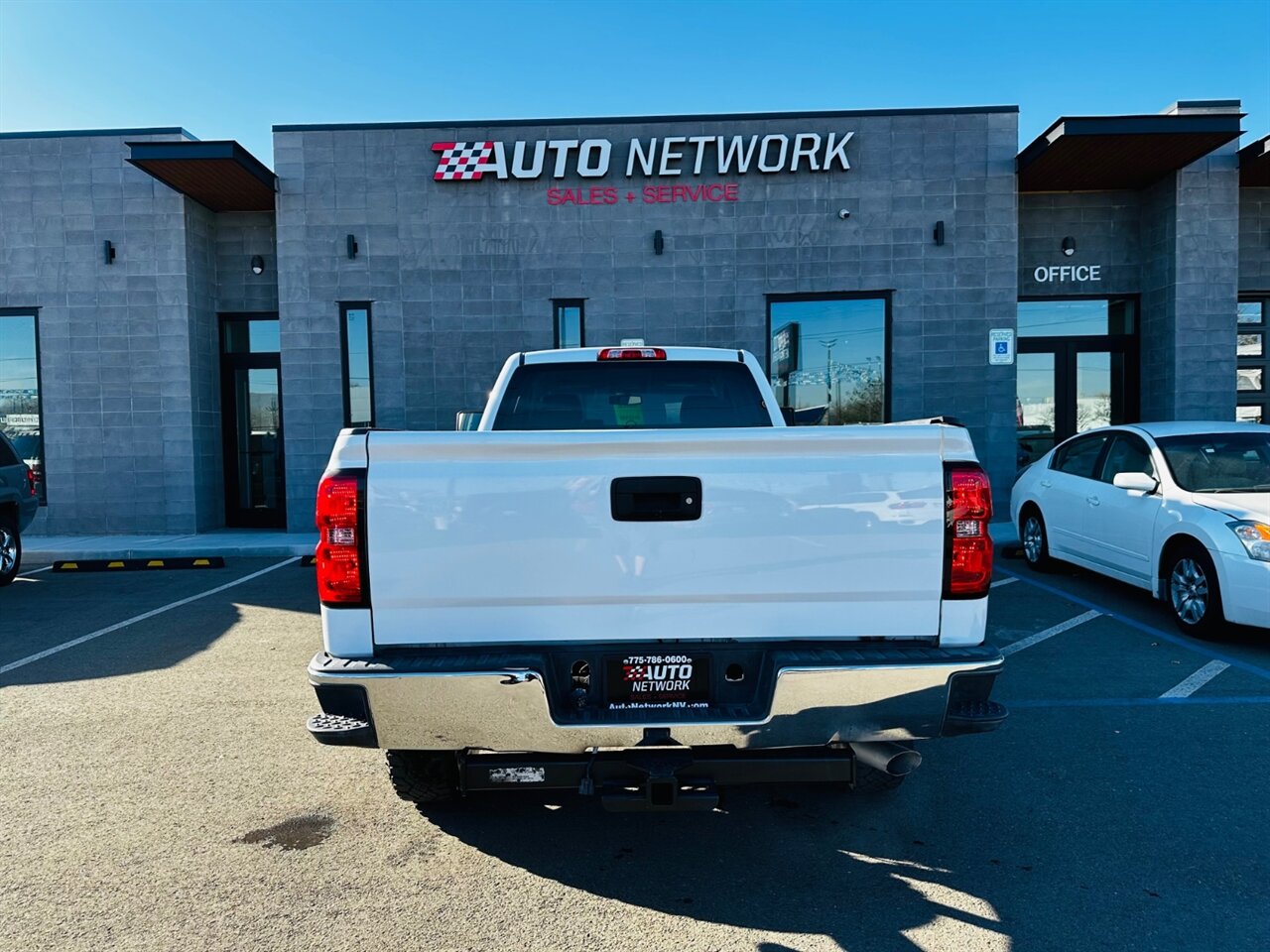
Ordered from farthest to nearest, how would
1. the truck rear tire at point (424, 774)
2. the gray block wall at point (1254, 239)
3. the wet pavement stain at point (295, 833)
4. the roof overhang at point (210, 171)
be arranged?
the gray block wall at point (1254, 239) < the roof overhang at point (210, 171) < the wet pavement stain at point (295, 833) < the truck rear tire at point (424, 774)

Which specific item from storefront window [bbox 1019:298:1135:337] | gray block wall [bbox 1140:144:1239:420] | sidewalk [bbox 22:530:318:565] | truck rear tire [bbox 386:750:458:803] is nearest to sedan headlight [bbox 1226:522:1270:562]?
truck rear tire [bbox 386:750:458:803]

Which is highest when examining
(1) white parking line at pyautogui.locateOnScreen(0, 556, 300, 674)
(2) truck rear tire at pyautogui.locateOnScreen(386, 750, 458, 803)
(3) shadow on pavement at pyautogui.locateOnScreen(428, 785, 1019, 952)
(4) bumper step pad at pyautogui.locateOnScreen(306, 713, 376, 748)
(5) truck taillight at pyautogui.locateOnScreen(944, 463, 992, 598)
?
(5) truck taillight at pyautogui.locateOnScreen(944, 463, 992, 598)

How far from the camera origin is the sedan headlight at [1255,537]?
591 centimetres

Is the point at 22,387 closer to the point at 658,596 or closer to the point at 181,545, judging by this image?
the point at 181,545

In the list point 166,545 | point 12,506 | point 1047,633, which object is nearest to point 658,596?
point 1047,633

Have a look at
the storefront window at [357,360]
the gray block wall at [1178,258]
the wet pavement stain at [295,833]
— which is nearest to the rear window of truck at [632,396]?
the wet pavement stain at [295,833]

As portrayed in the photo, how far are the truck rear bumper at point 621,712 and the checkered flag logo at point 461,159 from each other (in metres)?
10.6

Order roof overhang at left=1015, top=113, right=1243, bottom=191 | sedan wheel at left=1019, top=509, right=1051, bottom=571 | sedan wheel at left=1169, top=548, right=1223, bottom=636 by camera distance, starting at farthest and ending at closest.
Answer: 1. roof overhang at left=1015, top=113, right=1243, bottom=191
2. sedan wheel at left=1019, top=509, right=1051, bottom=571
3. sedan wheel at left=1169, top=548, right=1223, bottom=636

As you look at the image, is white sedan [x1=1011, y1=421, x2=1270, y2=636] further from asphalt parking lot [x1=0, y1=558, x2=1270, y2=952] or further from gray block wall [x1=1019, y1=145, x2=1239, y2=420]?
gray block wall [x1=1019, y1=145, x2=1239, y2=420]

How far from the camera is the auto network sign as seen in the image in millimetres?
12031

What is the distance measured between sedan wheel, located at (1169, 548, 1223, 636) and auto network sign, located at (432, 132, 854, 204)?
757 cm

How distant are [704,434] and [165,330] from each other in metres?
12.1

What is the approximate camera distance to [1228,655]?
19.7ft

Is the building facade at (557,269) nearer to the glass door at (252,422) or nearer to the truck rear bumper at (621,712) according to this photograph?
the glass door at (252,422)
